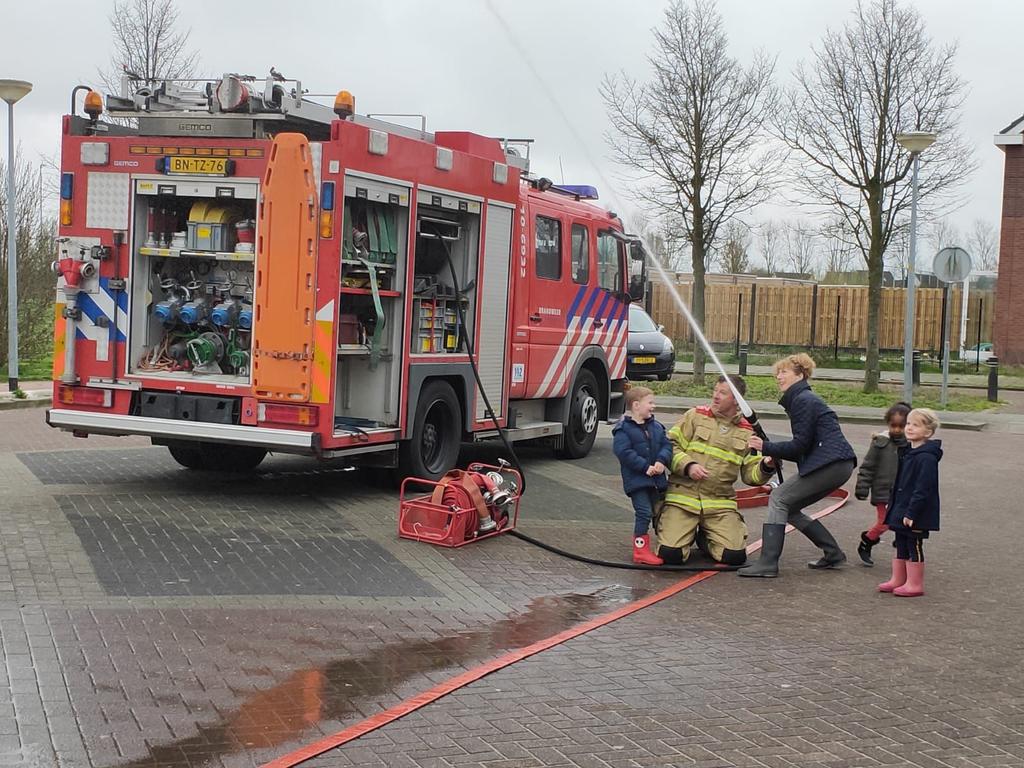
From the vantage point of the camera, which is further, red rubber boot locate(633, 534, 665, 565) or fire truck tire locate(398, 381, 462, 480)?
fire truck tire locate(398, 381, 462, 480)

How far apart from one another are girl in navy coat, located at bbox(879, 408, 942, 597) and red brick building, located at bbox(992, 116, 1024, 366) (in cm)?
2912

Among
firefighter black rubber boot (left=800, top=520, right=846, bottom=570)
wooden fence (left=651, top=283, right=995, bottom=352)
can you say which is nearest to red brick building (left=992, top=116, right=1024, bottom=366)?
wooden fence (left=651, top=283, right=995, bottom=352)

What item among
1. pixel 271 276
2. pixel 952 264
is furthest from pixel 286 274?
pixel 952 264

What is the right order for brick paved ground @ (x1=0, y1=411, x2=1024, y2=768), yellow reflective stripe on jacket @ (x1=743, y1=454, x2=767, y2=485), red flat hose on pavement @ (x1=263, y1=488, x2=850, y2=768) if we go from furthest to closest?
yellow reflective stripe on jacket @ (x1=743, y1=454, x2=767, y2=485), brick paved ground @ (x1=0, y1=411, x2=1024, y2=768), red flat hose on pavement @ (x1=263, y1=488, x2=850, y2=768)

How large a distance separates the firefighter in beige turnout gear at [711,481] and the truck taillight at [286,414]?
278cm

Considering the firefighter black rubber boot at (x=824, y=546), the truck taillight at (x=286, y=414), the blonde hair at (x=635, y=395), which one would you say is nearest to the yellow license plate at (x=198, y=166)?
→ the truck taillight at (x=286, y=414)

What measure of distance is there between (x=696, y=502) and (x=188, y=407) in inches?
163

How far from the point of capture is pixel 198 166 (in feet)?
32.7

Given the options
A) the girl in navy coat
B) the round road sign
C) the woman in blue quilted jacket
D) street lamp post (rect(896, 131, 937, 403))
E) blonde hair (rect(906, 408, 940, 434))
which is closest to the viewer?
the girl in navy coat

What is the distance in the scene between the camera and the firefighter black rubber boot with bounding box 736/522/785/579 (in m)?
8.61

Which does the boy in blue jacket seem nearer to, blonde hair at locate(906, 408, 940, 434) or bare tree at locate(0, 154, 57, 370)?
blonde hair at locate(906, 408, 940, 434)

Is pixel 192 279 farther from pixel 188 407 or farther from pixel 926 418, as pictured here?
pixel 926 418

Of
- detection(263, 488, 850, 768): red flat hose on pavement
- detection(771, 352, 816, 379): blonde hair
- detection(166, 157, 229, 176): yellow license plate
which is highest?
detection(166, 157, 229, 176): yellow license plate

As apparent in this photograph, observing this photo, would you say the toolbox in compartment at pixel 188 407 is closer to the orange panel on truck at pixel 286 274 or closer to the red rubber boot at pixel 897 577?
the orange panel on truck at pixel 286 274
